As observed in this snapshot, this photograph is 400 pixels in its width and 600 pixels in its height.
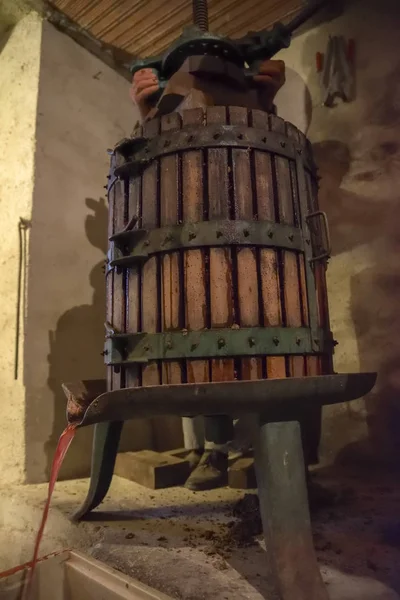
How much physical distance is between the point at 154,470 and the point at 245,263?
4.89 ft

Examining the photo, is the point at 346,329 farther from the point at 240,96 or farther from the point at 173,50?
the point at 173,50

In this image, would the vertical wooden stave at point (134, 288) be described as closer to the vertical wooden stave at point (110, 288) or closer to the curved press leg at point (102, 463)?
the vertical wooden stave at point (110, 288)

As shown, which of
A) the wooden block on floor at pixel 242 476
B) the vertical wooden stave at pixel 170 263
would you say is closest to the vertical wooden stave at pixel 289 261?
the vertical wooden stave at pixel 170 263

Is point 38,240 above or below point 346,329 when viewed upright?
above

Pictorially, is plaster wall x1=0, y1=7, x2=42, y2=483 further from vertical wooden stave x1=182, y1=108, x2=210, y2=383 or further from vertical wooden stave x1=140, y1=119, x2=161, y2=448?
vertical wooden stave x1=182, y1=108, x2=210, y2=383

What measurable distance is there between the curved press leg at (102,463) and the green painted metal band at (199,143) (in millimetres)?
1111

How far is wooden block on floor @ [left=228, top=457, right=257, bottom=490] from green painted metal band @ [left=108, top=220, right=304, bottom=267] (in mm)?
1313

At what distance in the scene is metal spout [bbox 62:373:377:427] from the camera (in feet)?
4.89

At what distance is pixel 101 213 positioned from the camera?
11.0 ft

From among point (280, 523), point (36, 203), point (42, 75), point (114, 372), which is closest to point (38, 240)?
point (36, 203)

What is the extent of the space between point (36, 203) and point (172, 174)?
1.49 metres

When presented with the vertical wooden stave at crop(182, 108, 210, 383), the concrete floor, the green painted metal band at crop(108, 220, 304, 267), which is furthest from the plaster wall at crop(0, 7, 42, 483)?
the vertical wooden stave at crop(182, 108, 210, 383)

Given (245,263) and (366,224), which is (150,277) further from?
(366,224)

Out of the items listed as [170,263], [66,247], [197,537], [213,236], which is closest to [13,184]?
[66,247]
